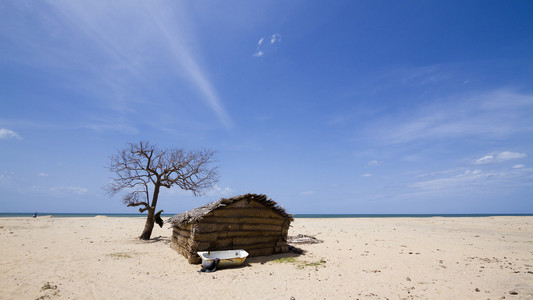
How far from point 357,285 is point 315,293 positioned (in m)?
1.68

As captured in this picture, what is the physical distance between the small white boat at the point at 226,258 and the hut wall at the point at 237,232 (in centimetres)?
43

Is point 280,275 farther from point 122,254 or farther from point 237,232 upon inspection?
point 122,254

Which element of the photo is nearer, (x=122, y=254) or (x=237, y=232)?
(x=237, y=232)

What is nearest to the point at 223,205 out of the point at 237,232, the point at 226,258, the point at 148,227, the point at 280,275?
the point at 237,232

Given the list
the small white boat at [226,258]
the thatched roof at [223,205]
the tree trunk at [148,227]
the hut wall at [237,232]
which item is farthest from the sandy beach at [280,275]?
the tree trunk at [148,227]

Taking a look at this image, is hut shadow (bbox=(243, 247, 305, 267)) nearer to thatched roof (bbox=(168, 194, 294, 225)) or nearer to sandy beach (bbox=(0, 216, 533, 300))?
sandy beach (bbox=(0, 216, 533, 300))

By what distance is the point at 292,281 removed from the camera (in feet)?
28.6

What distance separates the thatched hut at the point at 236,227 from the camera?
1131 cm

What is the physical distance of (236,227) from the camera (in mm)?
12203

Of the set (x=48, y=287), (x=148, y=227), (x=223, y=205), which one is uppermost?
(x=223, y=205)

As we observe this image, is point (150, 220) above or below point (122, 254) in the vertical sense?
above

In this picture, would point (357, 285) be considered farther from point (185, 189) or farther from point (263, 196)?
point (185, 189)

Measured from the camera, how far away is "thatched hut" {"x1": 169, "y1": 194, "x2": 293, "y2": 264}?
37.1 feet

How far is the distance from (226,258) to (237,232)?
6.26 ft
